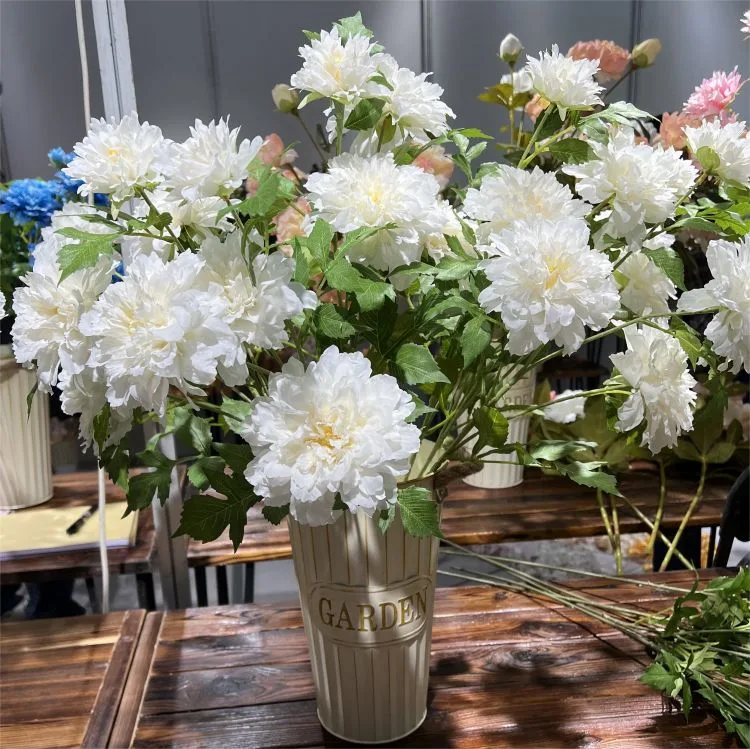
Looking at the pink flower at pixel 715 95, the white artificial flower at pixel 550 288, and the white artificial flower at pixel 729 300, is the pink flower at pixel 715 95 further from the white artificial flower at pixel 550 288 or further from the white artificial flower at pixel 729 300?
the white artificial flower at pixel 550 288

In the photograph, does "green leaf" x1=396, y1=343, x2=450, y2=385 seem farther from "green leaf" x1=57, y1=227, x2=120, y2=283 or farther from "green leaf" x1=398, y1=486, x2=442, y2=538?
"green leaf" x1=57, y1=227, x2=120, y2=283

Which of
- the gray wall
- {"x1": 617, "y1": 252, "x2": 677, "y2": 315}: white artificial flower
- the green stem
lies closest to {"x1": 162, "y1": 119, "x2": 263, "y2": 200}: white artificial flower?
{"x1": 617, "y1": 252, "x2": 677, "y2": 315}: white artificial flower

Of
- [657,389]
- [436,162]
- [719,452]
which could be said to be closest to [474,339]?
[657,389]

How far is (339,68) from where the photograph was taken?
20.9 inches

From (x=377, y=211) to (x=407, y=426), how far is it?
15cm

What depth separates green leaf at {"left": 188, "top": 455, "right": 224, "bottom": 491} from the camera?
22.9 inches

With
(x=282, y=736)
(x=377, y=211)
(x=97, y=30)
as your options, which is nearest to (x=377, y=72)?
(x=377, y=211)

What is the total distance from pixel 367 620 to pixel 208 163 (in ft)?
1.34

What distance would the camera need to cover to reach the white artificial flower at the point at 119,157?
0.52 meters

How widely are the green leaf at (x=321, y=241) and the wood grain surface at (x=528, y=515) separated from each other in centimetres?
64

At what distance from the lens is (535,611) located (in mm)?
913

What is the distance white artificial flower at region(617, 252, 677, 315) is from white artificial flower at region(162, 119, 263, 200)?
33 cm

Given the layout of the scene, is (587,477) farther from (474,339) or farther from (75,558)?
(75,558)

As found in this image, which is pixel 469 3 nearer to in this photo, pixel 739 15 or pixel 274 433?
pixel 739 15
